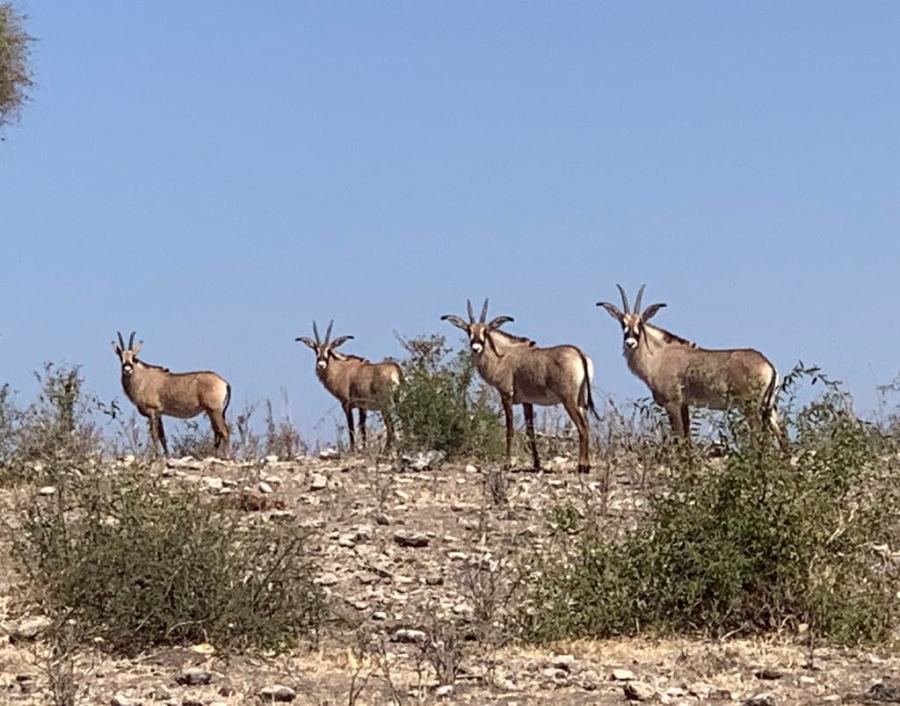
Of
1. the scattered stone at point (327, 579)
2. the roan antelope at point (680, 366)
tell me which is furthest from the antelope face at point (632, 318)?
the scattered stone at point (327, 579)

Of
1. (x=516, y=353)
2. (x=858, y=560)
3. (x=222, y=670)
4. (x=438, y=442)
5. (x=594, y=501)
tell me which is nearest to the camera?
(x=222, y=670)

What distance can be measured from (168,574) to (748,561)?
3.37 meters

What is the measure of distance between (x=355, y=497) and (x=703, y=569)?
19.1ft

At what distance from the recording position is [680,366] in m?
20.1

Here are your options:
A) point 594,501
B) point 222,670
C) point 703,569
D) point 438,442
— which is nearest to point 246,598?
point 222,670

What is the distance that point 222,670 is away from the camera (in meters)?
8.62

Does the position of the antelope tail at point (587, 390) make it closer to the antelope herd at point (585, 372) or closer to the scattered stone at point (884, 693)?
the antelope herd at point (585, 372)

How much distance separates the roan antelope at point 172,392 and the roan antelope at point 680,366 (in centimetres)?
743

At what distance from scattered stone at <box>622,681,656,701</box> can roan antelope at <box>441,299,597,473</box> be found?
10.5 meters

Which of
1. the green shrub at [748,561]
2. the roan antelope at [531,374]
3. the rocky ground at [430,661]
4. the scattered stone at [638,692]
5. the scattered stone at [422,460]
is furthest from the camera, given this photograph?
the roan antelope at [531,374]

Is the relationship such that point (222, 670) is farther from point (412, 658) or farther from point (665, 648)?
point (665, 648)

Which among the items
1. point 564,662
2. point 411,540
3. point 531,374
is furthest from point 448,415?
point 564,662

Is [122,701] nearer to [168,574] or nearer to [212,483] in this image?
[168,574]

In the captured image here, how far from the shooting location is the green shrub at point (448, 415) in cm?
1908
